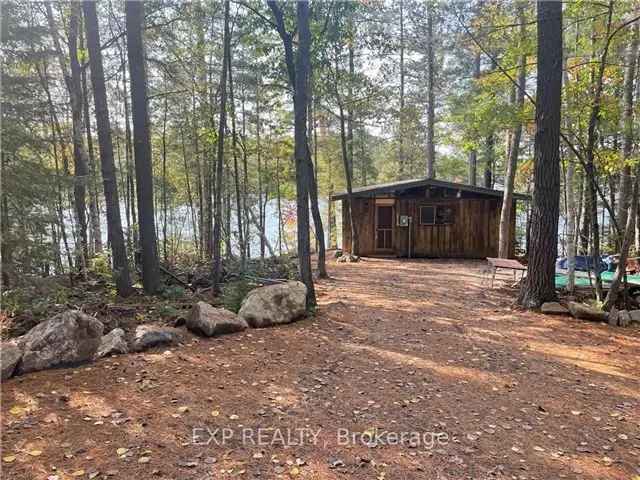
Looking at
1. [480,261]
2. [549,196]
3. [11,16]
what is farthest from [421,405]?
[480,261]

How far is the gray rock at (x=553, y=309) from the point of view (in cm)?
593

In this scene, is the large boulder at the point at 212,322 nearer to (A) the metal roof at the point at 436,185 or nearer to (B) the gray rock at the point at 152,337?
(B) the gray rock at the point at 152,337

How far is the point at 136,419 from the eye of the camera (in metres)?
2.73

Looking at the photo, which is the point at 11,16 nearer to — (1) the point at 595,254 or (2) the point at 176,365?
(2) the point at 176,365

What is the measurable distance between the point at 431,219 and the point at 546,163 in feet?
26.2

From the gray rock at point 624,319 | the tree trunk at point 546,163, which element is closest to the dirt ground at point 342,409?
the gray rock at point 624,319

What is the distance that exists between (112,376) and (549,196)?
21.4 ft

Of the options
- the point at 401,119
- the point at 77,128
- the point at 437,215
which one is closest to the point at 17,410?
the point at 77,128

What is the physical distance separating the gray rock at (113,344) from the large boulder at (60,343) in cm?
9

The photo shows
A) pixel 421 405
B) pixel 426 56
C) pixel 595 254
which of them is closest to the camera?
pixel 421 405

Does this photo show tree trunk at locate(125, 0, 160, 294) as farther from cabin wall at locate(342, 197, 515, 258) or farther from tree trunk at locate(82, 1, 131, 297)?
cabin wall at locate(342, 197, 515, 258)

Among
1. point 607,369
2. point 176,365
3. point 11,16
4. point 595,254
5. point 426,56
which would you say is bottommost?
point 607,369

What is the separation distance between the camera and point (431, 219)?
46.1 ft

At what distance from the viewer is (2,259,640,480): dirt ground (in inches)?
93.2
